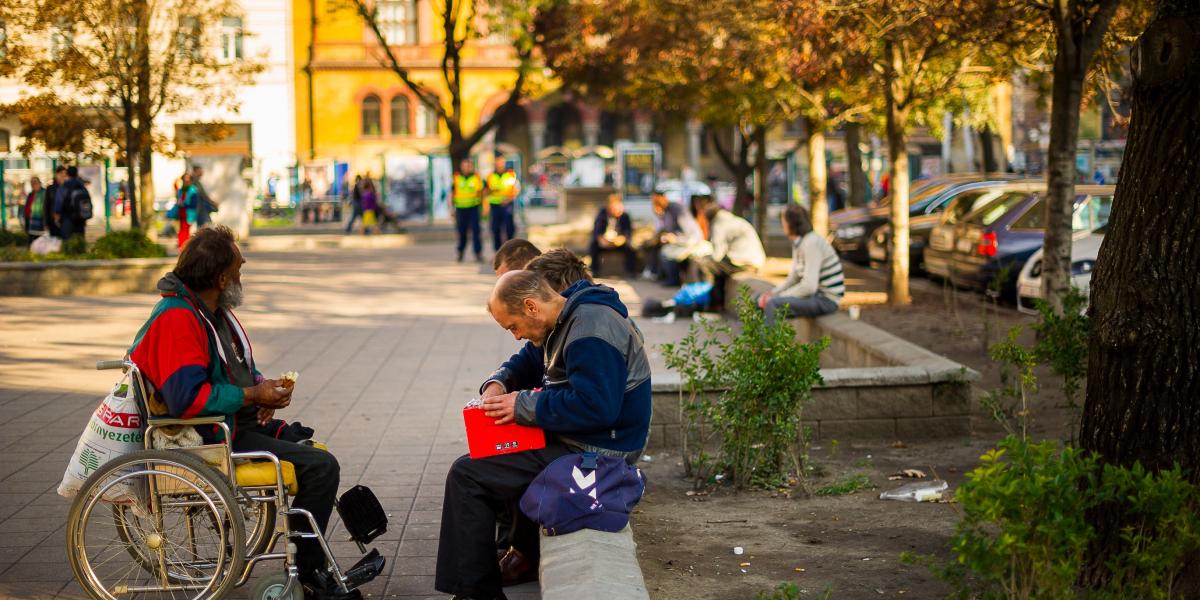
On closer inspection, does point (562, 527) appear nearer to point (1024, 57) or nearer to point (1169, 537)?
point (1169, 537)

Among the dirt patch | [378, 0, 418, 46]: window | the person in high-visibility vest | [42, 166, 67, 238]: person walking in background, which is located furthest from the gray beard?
[378, 0, 418, 46]: window

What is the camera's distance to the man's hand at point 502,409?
4.95 metres

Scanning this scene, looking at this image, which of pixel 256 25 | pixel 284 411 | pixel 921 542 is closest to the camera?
pixel 921 542

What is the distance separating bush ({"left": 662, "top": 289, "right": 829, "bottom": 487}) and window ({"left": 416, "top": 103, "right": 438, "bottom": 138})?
5389 centimetres

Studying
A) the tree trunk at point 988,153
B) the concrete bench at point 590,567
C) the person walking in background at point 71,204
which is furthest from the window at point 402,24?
the concrete bench at point 590,567

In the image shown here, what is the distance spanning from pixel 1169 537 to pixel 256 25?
2124 inches

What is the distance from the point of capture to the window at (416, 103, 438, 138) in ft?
196

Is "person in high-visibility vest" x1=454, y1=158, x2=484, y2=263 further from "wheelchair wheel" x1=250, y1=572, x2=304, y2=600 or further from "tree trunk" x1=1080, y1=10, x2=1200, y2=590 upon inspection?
"tree trunk" x1=1080, y1=10, x2=1200, y2=590

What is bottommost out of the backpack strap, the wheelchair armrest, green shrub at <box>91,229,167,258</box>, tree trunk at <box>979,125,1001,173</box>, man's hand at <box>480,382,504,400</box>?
the backpack strap

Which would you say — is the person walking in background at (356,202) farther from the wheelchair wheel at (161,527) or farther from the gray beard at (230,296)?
the wheelchair wheel at (161,527)

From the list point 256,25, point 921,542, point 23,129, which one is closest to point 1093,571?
point 921,542

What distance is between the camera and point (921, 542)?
5.77 meters

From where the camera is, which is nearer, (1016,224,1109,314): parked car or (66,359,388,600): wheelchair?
(66,359,388,600): wheelchair

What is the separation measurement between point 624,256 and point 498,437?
653 inches
